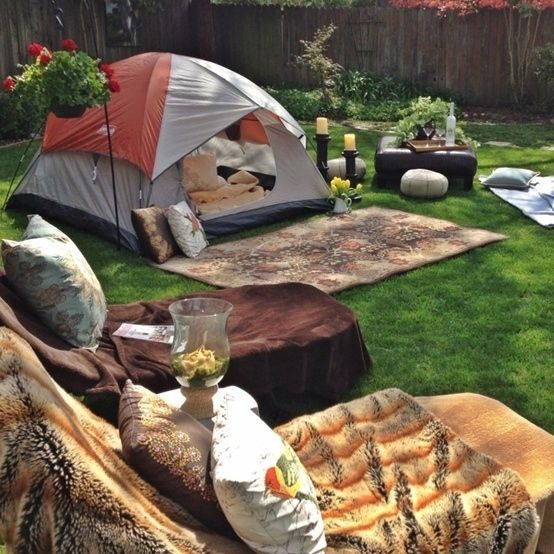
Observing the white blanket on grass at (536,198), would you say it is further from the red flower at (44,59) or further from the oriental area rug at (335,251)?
the red flower at (44,59)

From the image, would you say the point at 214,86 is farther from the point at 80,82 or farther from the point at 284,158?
the point at 80,82

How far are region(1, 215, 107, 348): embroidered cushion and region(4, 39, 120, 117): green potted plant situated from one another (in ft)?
7.56

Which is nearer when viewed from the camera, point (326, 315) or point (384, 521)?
point (384, 521)

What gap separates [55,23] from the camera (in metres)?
12.6

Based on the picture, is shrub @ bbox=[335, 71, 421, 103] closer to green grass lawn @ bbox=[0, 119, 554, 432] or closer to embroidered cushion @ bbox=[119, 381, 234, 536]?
green grass lawn @ bbox=[0, 119, 554, 432]

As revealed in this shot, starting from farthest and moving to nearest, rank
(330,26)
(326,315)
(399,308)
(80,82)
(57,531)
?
(330,26)
(80,82)
(399,308)
(326,315)
(57,531)

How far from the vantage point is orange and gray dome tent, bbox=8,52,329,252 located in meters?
6.72

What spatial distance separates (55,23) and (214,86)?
659 cm

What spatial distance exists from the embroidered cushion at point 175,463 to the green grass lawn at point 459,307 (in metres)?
1.84

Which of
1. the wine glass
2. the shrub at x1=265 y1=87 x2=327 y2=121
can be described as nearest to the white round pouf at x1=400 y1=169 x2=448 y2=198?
the wine glass

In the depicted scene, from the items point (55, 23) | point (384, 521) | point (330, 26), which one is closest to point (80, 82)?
point (384, 521)

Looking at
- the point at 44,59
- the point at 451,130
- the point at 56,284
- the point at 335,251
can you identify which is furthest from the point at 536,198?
the point at 56,284

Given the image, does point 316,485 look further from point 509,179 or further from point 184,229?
point 509,179

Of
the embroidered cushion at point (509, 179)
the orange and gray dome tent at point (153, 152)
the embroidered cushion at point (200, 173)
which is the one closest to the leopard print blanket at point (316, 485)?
the orange and gray dome tent at point (153, 152)
